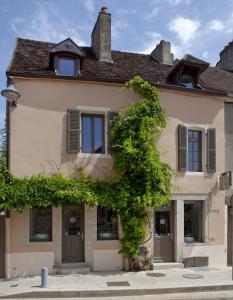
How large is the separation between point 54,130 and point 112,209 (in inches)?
129

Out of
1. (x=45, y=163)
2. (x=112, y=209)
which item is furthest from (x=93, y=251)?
(x=45, y=163)

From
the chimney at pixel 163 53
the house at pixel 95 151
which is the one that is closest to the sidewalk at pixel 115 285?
the house at pixel 95 151

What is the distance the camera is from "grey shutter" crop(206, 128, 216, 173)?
13312 millimetres

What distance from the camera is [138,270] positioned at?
12.0 metres

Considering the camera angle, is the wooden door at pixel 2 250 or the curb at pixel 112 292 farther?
the wooden door at pixel 2 250

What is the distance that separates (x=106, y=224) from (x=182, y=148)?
152 inches

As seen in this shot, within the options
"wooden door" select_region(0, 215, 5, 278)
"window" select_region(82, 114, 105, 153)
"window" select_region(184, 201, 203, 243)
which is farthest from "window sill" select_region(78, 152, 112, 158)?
"window" select_region(184, 201, 203, 243)

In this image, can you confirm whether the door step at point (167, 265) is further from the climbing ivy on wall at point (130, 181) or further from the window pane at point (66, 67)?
the window pane at point (66, 67)

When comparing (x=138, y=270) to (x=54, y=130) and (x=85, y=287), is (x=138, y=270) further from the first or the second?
(x=54, y=130)

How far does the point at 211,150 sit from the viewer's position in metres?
13.4

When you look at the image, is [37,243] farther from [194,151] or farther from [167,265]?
[194,151]

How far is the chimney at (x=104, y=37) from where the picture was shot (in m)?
14.5

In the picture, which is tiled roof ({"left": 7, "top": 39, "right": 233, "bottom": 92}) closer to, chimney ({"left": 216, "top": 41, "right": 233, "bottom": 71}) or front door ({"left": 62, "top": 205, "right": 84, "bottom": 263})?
chimney ({"left": 216, "top": 41, "right": 233, "bottom": 71})

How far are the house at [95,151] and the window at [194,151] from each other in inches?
1.5
